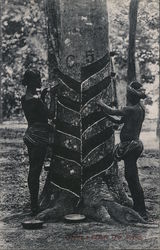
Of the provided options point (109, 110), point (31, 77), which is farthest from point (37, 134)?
point (109, 110)

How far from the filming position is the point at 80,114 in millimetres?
7078

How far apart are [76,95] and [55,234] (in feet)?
6.21

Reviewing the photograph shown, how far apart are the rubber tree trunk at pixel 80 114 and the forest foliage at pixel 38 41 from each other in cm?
842

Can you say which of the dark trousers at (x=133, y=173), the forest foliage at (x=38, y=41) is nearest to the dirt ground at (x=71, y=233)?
the dark trousers at (x=133, y=173)

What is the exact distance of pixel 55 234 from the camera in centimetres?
626

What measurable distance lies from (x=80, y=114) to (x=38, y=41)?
14.3 meters

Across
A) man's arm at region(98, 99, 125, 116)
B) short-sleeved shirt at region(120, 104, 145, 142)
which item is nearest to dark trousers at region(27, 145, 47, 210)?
man's arm at region(98, 99, 125, 116)

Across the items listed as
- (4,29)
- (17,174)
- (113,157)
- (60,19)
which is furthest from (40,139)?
(4,29)

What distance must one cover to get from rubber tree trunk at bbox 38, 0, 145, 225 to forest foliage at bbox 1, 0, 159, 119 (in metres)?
8.42

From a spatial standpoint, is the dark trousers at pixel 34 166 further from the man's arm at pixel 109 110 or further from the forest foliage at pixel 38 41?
the forest foliage at pixel 38 41

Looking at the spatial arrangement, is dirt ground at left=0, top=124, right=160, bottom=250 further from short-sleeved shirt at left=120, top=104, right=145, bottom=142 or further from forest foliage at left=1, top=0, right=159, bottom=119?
forest foliage at left=1, top=0, right=159, bottom=119

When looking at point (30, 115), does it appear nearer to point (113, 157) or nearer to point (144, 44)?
point (113, 157)

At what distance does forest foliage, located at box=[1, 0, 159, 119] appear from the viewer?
56.3 ft

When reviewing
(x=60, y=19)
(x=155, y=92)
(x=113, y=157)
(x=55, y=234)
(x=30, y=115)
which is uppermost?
(x=60, y=19)
